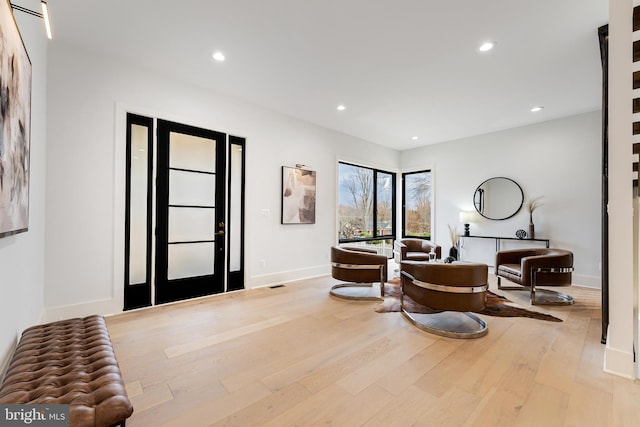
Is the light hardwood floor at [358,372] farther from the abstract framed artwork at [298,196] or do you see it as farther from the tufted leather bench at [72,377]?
the abstract framed artwork at [298,196]

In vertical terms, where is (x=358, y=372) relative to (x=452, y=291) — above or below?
below

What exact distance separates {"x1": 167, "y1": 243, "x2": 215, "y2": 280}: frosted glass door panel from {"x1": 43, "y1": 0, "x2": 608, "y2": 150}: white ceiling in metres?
2.35

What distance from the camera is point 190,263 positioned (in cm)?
408

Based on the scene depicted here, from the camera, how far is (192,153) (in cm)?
409

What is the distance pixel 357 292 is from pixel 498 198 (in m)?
3.84

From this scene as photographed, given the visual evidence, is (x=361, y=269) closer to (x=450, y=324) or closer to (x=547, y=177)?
(x=450, y=324)

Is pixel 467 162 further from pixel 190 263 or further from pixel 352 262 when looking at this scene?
pixel 190 263

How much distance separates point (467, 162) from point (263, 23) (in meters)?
5.38

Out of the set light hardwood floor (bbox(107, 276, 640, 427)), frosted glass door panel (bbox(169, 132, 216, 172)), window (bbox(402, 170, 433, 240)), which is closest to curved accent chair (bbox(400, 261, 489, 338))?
light hardwood floor (bbox(107, 276, 640, 427))

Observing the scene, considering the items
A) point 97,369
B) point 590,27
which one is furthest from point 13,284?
point 590,27

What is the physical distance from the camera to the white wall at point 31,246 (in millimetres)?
1655

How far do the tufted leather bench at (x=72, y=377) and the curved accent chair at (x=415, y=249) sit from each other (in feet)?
14.7

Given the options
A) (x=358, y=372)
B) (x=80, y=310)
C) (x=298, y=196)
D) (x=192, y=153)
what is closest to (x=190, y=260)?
(x=80, y=310)

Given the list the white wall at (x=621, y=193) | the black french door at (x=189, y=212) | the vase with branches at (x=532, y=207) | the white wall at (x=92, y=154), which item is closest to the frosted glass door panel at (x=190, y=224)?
the black french door at (x=189, y=212)
